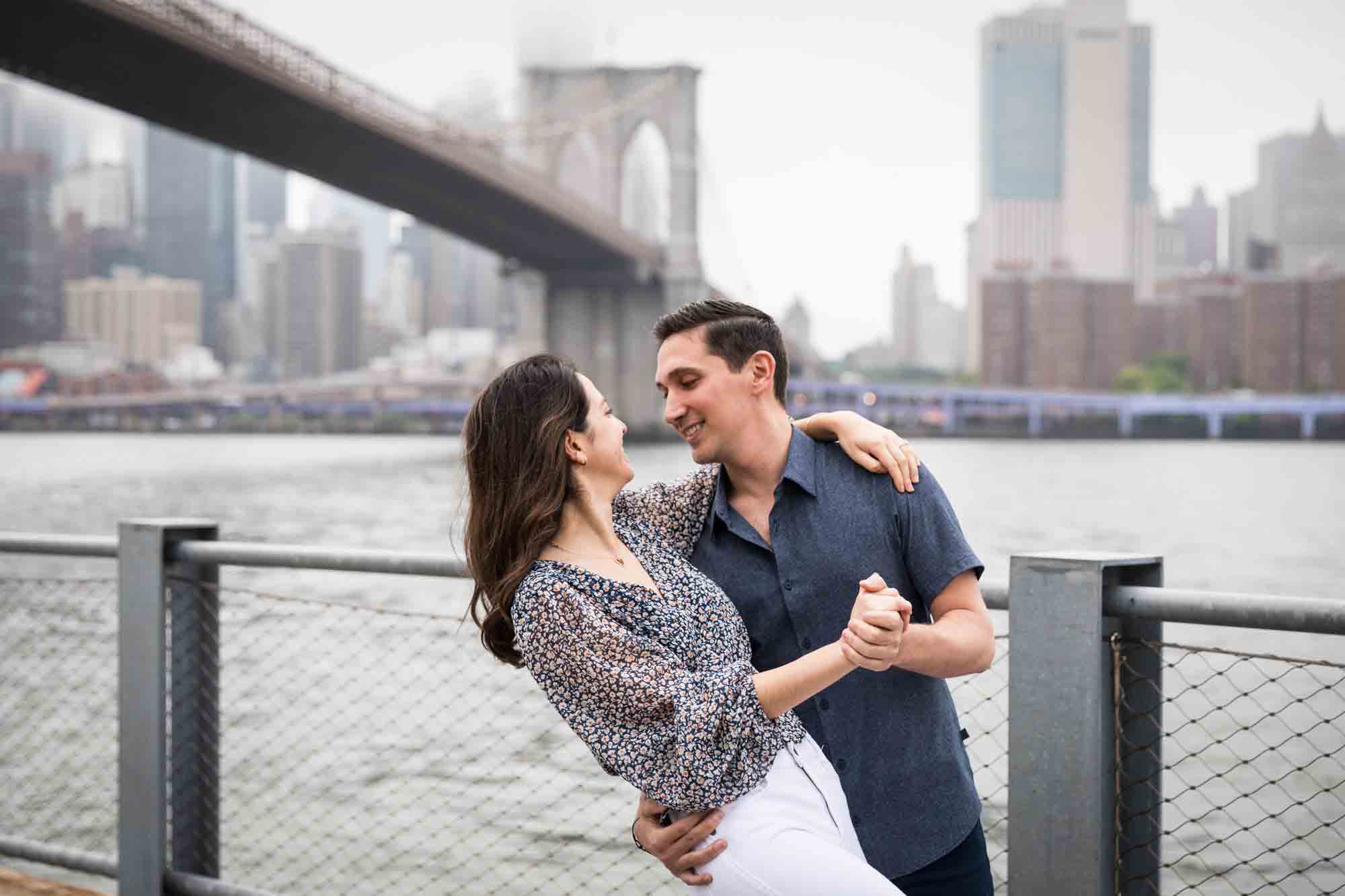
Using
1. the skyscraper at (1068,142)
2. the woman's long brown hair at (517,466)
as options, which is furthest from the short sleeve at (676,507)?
the skyscraper at (1068,142)

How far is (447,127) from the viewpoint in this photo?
28766 mm

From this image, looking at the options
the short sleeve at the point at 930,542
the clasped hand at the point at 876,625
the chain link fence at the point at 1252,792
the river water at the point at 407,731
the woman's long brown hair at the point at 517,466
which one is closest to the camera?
the clasped hand at the point at 876,625

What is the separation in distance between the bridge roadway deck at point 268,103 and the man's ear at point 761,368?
22.2m

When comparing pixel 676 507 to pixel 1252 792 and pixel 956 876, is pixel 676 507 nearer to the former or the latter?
pixel 956 876

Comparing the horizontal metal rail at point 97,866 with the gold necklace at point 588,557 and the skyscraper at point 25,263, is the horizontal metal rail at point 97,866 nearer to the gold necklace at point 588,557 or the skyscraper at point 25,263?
the gold necklace at point 588,557

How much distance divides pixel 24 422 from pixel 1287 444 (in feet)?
206

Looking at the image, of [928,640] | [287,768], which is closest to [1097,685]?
[928,640]

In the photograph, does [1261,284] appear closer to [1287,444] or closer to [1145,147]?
[1287,444]

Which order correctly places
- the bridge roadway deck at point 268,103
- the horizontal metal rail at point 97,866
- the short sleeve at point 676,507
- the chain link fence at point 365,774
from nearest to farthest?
the short sleeve at point 676,507 → the horizontal metal rail at point 97,866 → the chain link fence at point 365,774 → the bridge roadway deck at point 268,103

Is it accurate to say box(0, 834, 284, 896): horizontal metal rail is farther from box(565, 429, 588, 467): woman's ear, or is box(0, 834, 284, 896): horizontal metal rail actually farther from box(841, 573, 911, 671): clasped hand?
box(841, 573, 911, 671): clasped hand

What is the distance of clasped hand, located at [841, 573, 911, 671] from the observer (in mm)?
1542

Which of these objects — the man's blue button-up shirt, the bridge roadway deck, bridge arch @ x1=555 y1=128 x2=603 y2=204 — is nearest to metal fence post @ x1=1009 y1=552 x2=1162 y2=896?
the man's blue button-up shirt

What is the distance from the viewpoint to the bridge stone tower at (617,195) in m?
42.6

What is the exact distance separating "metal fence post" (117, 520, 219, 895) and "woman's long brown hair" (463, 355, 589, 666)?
1.12 m
